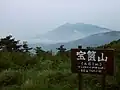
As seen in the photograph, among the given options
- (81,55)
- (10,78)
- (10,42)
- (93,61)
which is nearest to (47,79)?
(10,78)

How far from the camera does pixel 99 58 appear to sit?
6.70 metres

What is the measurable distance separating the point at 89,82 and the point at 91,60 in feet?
4.88

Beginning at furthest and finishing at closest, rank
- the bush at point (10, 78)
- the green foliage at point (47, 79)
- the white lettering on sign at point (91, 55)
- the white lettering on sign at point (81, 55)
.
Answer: the bush at point (10, 78)
the green foliage at point (47, 79)
the white lettering on sign at point (81, 55)
the white lettering on sign at point (91, 55)

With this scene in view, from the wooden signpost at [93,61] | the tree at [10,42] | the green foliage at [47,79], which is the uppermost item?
the tree at [10,42]

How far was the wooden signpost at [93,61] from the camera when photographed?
6637mm

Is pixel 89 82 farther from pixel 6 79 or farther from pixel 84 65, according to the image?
pixel 6 79

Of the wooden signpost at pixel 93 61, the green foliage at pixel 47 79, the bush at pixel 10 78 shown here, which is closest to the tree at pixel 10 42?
the green foliage at pixel 47 79

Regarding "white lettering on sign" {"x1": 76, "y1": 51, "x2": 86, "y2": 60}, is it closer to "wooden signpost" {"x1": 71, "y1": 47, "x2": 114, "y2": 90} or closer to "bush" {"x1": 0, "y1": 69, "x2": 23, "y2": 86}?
"wooden signpost" {"x1": 71, "y1": 47, "x2": 114, "y2": 90}

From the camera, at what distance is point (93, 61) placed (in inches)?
266

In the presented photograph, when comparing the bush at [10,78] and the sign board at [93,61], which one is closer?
the sign board at [93,61]

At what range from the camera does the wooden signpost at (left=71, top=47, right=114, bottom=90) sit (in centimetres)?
664

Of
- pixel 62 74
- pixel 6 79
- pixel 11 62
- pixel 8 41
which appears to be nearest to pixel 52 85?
pixel 62 74

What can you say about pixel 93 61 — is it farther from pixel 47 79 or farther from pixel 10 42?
pixel 10 42

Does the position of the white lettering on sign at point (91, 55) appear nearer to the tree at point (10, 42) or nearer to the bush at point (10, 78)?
the bush at point (10, 78)
